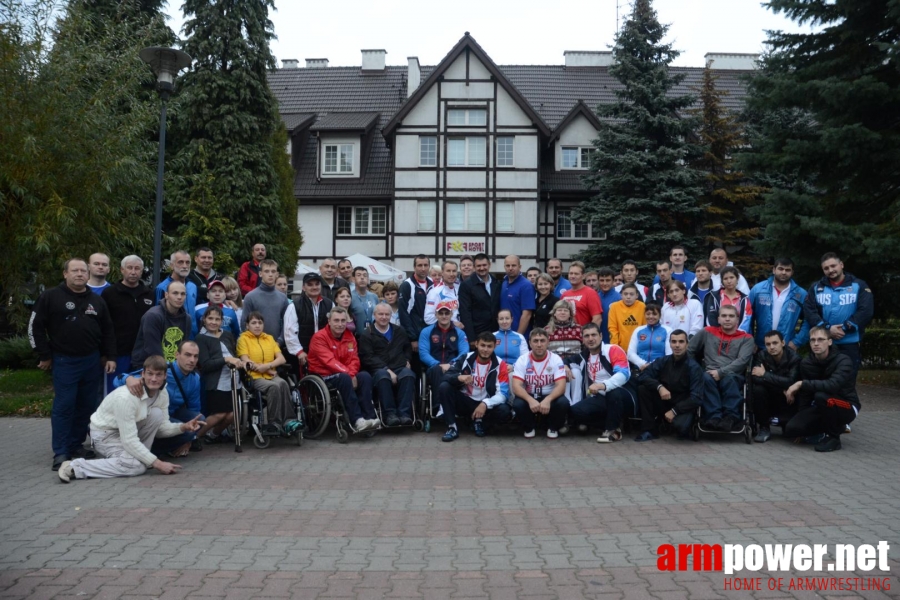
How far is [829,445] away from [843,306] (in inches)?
75.0

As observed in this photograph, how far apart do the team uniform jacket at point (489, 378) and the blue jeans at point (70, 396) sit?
4236mm

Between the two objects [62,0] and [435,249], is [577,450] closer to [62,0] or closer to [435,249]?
[62,0]

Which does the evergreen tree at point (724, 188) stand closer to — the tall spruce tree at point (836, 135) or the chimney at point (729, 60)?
the tall spruce tree at point (836, 135)

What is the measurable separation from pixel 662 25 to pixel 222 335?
22199 mm

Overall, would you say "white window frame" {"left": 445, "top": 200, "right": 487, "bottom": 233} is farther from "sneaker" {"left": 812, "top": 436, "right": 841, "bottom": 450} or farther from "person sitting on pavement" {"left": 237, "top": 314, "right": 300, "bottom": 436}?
"sneaker" {"left": 812, "top": 436, "right": 841, "bottom": 450}

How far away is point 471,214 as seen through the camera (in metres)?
31.2

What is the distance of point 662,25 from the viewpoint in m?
26.4

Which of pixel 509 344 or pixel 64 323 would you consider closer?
pixel 64 323

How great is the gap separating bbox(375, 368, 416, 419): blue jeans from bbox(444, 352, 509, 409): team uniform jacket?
0.50 meters

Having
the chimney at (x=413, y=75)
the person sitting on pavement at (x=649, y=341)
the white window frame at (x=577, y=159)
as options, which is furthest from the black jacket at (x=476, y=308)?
the chimney at (x=413, y=75)

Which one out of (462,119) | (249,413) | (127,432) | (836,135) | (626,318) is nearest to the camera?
(127,432)

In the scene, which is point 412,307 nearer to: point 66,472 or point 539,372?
point 539,372

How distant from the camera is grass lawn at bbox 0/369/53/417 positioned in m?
12.4

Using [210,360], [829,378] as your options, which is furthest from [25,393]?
[829,378]
